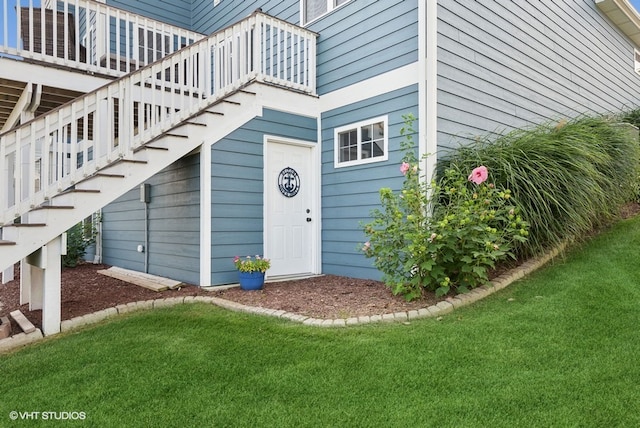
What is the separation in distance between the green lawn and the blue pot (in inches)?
43.1

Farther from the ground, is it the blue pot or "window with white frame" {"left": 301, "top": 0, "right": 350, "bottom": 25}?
"window with white frame" {"left": 301, "top": 0, "right": 350, "bottom": 25}

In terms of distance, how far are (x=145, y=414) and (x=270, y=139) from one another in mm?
4029

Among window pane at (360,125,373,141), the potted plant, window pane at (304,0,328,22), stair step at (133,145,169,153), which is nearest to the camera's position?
stair step at (133,145,169,153)

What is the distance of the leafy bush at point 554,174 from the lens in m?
4.13

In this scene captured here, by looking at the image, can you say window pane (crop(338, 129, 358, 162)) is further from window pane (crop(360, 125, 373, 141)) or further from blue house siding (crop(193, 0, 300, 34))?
blue house siding (crop(193, 0, 300, 34))

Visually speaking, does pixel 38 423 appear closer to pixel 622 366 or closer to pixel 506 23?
pixel 622 366

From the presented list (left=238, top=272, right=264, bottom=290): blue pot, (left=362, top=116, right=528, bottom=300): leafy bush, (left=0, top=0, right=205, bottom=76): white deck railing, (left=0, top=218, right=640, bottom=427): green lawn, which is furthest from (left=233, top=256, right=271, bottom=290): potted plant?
(left=0, top=0, right=205, bottom=76): white deck railing

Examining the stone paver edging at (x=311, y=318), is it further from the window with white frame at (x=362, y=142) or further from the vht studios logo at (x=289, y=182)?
the window with white frame at (x=362, y=142)

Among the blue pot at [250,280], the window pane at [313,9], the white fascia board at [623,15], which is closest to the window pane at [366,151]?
the blue pot at [250,280]

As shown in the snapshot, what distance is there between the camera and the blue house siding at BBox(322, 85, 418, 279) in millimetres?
5008

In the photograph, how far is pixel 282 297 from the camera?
4.48 meters

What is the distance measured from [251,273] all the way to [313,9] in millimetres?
4230

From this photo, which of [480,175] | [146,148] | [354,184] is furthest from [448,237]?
[146,148]

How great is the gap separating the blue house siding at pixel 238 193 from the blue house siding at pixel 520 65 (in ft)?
7.64
